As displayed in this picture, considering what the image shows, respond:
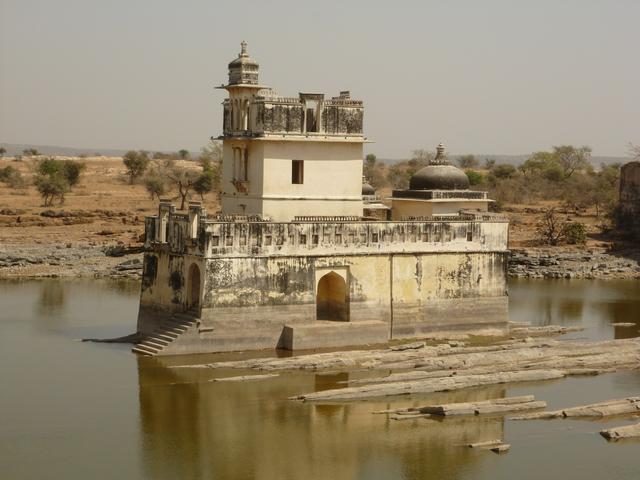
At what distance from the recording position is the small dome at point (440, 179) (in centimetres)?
2947

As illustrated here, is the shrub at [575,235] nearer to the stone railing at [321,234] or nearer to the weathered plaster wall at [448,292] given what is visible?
the stone railing at [321,234]

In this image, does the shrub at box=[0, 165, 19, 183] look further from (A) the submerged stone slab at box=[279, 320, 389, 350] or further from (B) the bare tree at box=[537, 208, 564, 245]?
(A) the submerged stone slab at box=[279, 320, 389, 350]

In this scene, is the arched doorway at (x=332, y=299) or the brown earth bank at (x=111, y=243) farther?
the brown earth bank at (x=111, y=243)

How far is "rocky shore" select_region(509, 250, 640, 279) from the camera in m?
39.6

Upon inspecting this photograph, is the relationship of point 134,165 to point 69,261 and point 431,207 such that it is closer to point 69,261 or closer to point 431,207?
point 69,261

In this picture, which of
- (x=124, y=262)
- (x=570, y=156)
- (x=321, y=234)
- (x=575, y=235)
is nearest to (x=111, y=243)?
(x=124, y=262)

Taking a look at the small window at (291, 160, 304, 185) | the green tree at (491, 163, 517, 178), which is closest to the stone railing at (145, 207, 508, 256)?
the small window at (291, 160, 304, 185)

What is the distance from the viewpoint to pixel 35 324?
2827 cm

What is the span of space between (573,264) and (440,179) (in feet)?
41.9

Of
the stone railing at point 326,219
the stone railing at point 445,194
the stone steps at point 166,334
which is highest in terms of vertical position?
the stone railing at point 445,194

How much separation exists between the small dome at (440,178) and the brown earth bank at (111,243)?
10.3 meters

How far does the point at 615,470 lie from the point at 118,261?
76.8ft

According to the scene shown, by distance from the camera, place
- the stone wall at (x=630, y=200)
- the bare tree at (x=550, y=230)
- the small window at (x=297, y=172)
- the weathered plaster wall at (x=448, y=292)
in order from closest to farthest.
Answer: the weathered plaster wall at (x=448, y=292) < the small window at (x=297, y=172) < the bare tree at (x=550, y=230) < the stone wall at (x=630, y=200)

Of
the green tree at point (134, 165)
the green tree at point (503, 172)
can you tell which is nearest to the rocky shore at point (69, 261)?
the green tree at point (134, 165)
